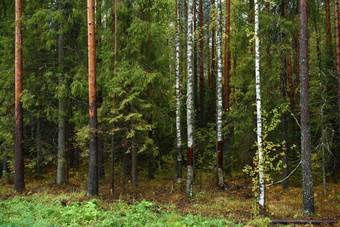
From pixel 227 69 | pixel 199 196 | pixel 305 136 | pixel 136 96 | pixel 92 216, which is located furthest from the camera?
pixel 227 69

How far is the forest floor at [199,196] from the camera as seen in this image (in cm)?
944

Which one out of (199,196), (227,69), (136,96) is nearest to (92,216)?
(199,196)

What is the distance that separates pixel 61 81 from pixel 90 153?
422 cm

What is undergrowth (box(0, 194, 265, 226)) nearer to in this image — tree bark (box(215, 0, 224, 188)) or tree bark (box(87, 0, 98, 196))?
tree bark (box(87, 0, 98, 196))

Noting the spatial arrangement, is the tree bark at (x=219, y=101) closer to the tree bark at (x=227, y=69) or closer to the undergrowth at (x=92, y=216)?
the tree bark at (x=227, y=69)

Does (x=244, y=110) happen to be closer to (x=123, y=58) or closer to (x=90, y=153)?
(x=123, y=58)

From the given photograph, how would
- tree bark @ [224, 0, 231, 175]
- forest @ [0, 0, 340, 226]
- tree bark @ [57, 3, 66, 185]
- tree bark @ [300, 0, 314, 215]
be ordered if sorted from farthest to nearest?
1. tree bark @ [224, 0, 231, 175]
2. tree bark @ [57, 3, 66, 185]
3. forest @ [0, 0, 340, 226]
4. tree bark @ [300, 0, 314, 215]

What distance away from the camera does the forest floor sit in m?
9.44

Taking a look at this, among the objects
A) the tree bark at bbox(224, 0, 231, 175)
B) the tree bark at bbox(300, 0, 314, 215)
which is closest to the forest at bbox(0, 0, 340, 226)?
the tree bark at bbox(300, 0, 314, 215)

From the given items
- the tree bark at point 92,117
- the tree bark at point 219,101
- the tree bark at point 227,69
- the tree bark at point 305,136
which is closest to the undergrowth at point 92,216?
the tree bark at point 92,117

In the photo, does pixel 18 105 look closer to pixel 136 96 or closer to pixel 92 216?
pixel 136 96

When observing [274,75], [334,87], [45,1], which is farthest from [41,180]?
[334,87]

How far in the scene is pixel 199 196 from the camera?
471 inches

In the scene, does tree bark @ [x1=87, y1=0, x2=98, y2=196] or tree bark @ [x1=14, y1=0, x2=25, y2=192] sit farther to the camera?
tree bark @ [x1=14, y1=0, x2=25, y2=192]
